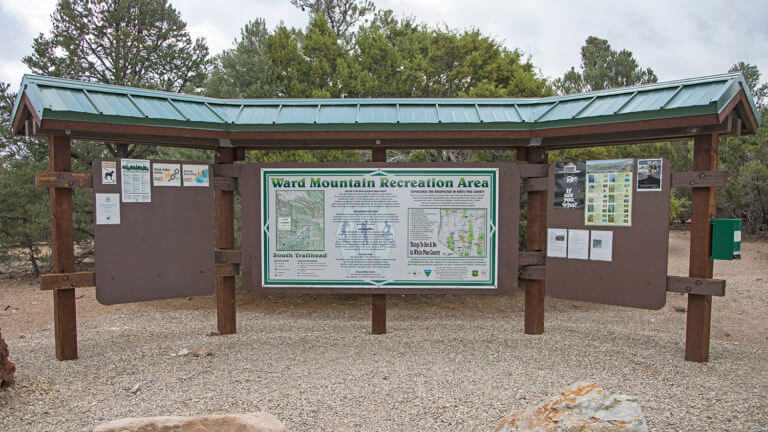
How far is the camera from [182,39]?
17031 millimetres

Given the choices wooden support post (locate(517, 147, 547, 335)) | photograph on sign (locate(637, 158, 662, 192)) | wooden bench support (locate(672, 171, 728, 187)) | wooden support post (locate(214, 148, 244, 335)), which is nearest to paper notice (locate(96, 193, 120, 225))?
wooden support post (locate(214, 148, 244, 335))

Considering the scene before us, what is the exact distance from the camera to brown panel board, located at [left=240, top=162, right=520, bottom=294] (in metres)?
6.05

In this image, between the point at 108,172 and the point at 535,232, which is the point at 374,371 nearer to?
the point at 535,232

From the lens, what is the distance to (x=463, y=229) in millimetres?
6051

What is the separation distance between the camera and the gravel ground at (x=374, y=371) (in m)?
4.16

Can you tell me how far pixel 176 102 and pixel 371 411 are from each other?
4552 millimetres

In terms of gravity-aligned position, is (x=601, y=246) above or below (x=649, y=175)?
below

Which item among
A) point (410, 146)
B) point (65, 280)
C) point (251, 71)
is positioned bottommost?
point (65, 280)

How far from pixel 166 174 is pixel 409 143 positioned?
314 cm

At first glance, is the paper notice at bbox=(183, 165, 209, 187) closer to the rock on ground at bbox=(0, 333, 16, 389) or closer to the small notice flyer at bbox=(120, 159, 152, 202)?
the small notice flyer at bbox=(120, 159, 152, 202)

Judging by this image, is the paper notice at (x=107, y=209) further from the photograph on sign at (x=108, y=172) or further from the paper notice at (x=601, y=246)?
the paper notice at (x=601, y=246)

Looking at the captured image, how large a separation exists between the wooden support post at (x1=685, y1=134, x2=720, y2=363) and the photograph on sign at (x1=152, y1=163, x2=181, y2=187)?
610 centimetres

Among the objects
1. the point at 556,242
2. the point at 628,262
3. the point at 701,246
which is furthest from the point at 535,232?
the point at 701,246

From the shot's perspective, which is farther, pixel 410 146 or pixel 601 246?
pixel 410 146
